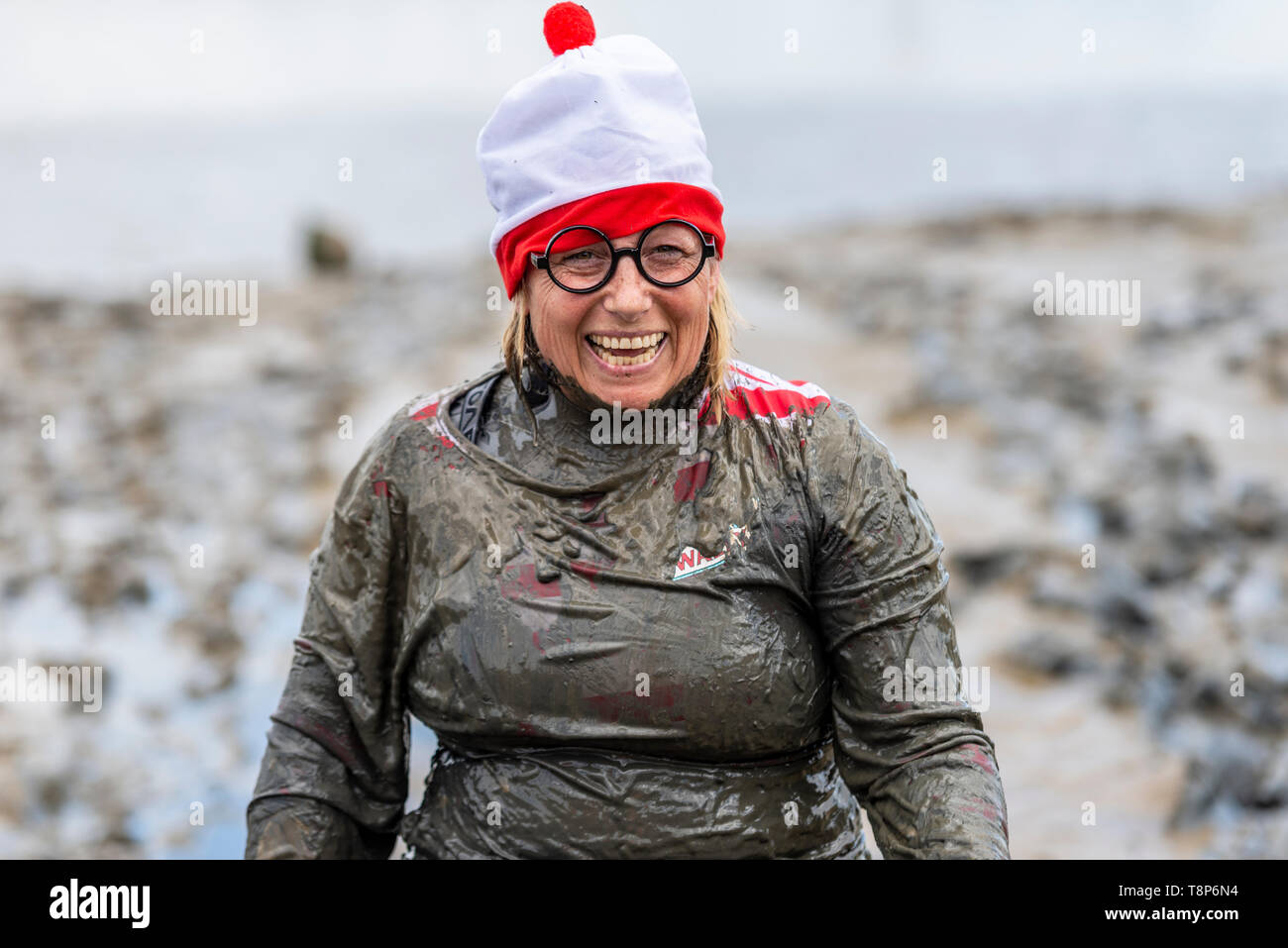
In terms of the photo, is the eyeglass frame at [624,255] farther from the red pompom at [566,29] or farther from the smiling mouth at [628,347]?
the red pompom at [566,29]

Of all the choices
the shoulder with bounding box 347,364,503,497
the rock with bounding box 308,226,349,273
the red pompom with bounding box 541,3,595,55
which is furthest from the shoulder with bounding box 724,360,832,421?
the rock with bounding box 308,226,349,273

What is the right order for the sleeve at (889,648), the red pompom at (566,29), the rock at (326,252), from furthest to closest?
the rock at (326,252), the red pompom at (566,29), the sleeve at (889,648)

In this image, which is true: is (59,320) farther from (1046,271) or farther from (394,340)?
(1046,271)

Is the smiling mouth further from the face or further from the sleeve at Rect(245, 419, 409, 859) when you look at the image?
the sleeve at Rect(245, 419, 409, 859)

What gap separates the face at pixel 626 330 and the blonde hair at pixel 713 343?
0.03 meters

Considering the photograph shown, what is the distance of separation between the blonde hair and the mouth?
109mm

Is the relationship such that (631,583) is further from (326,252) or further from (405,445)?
(326,252)

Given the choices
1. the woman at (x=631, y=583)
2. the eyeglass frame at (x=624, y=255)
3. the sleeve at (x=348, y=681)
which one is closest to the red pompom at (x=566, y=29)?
the woman at (x=631, y=583)

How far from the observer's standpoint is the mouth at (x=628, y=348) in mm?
2355

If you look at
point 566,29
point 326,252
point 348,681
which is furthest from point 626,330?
point 326,252

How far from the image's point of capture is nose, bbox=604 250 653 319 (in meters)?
2.30

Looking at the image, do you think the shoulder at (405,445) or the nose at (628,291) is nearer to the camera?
the nose at (628,291)

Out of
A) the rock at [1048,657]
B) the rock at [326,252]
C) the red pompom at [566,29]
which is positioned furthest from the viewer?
the rock at [326,252]

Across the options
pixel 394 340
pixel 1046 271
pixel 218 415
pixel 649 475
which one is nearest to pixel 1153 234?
pixel 1046 271
